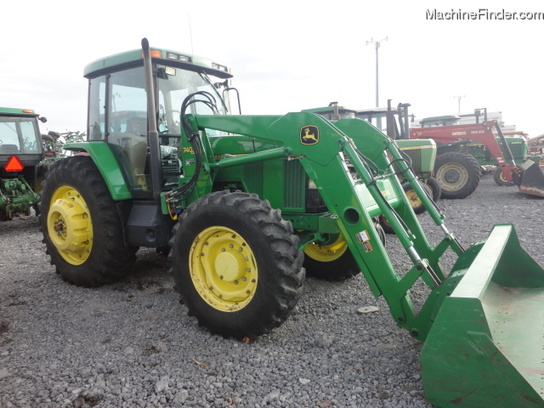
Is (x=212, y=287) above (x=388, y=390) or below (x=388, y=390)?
above

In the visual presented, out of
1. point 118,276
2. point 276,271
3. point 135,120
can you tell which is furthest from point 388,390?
point 135,120

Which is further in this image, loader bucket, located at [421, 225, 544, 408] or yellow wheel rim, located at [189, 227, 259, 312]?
yellow wheel rim, located at [189, 227, 259, 312]

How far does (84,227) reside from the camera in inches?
162

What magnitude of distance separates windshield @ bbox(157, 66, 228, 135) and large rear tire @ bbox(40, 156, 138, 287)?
2.87 ft

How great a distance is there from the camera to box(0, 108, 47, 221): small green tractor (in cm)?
783

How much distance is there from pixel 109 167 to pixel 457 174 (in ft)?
30.1

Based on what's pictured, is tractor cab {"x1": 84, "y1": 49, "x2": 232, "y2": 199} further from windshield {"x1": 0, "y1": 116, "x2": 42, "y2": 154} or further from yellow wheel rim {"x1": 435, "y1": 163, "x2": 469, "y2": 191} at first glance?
yellow wheel rim {"x1": 435, "y1": 163, "x2": 469, "y2": 191}

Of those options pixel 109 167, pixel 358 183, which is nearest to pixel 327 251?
pixel 358 183

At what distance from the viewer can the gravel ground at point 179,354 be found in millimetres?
2381

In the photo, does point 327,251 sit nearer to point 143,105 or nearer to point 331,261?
point 331,261

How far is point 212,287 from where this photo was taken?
3.16 m

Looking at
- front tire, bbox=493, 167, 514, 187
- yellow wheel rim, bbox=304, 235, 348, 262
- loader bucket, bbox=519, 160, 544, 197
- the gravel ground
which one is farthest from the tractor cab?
front tire, bbox=493, 167, 514, 187

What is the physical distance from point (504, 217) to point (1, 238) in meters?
8.86

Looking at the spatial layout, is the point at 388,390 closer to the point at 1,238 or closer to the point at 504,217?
the point at 504,217
